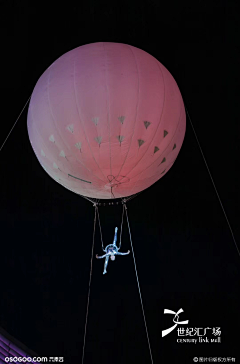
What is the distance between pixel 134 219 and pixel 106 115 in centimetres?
420

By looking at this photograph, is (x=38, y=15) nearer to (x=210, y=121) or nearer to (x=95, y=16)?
A: (x=95, y=16)

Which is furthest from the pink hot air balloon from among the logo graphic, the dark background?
the logo graphic

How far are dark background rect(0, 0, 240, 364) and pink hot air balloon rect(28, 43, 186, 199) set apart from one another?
2.61 metres

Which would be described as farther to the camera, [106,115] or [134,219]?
[134,219]

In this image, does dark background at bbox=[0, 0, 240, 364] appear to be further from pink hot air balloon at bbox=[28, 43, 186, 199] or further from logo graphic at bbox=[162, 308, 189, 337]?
pink hot air balloon at bbox=[28, 43, 186, 199]

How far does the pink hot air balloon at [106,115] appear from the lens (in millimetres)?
4746

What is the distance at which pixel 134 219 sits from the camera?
865cm

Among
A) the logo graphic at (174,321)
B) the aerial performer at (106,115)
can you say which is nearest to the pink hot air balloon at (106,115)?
the aerial performer at (106,115)

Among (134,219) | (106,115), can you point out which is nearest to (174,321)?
(134,219)

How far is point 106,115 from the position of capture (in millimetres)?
4719

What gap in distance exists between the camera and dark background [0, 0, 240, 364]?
7.55m

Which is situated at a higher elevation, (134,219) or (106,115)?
(134,219)

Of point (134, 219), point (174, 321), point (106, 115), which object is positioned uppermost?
point (134, 219)

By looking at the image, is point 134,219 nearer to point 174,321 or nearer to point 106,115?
point 174,321
